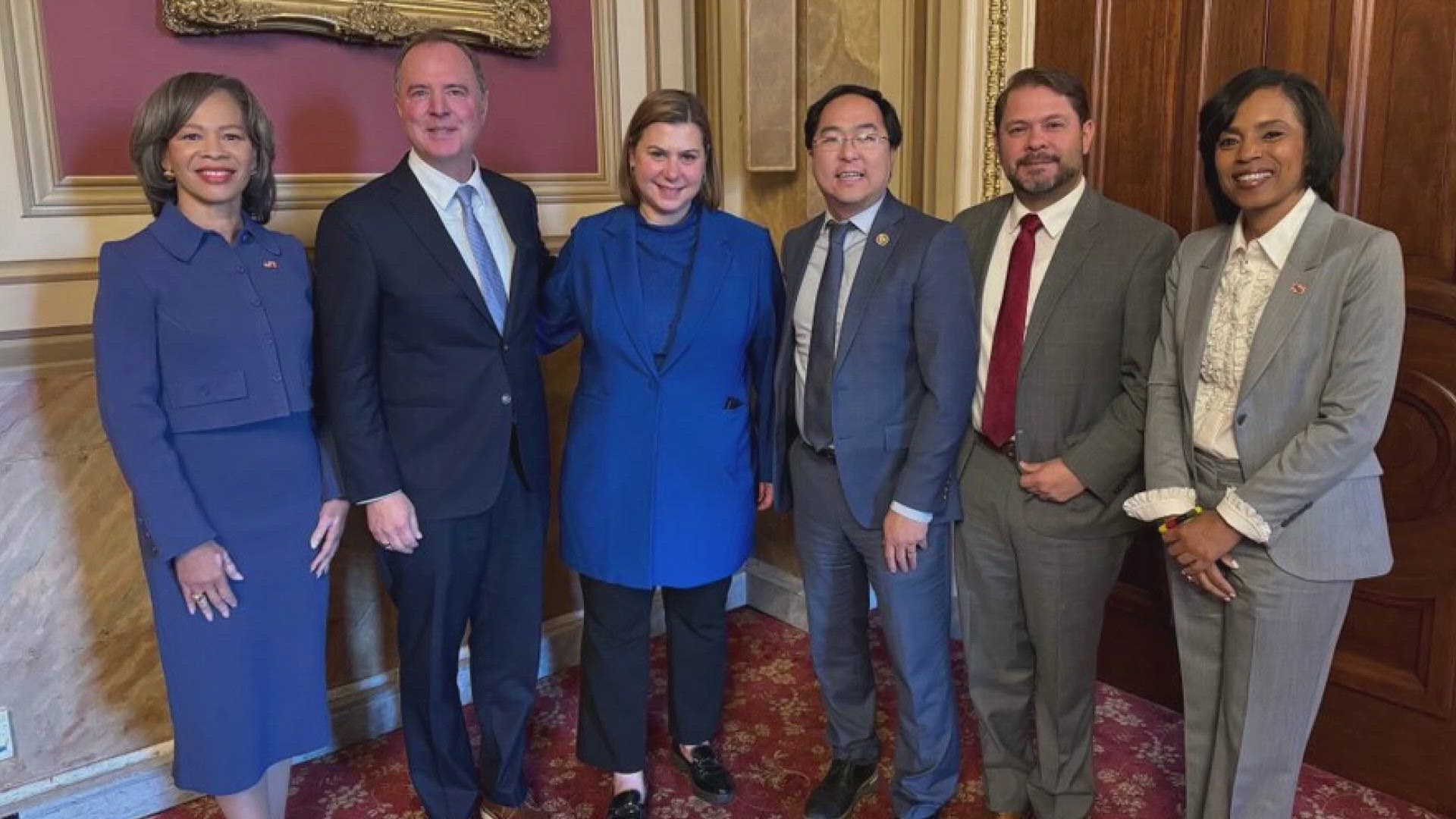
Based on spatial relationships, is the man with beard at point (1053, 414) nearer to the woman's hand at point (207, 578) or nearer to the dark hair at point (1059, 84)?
the dark hair at point (1059, 84)

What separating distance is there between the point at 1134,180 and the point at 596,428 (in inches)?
56.2

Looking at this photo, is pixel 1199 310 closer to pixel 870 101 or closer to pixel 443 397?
pixel 870 101

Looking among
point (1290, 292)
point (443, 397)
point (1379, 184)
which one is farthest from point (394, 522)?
point (1379, 184)

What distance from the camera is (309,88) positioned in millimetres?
2494

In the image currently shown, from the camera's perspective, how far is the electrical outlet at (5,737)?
221cm

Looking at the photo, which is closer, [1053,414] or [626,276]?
[1053,414]

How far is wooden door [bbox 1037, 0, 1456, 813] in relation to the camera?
2133 mm

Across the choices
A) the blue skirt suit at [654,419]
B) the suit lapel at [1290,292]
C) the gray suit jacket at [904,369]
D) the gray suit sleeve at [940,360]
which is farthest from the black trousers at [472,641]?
the suit lapel at [1290,292]

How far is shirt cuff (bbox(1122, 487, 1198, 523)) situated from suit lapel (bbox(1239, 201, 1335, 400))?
203mm

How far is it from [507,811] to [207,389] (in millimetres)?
1104

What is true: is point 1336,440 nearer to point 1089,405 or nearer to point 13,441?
point 1089,405

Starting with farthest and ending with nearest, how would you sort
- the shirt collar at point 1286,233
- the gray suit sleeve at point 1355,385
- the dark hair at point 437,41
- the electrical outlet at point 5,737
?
the electrical outlet at point 5,737 < the dark hair at point 437,41 < the shirt collar at point 1286,233 < the gray suit sleeve at point 1355,385

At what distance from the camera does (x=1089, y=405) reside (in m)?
1.98

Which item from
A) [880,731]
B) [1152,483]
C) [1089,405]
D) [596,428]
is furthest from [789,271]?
[880,731]
